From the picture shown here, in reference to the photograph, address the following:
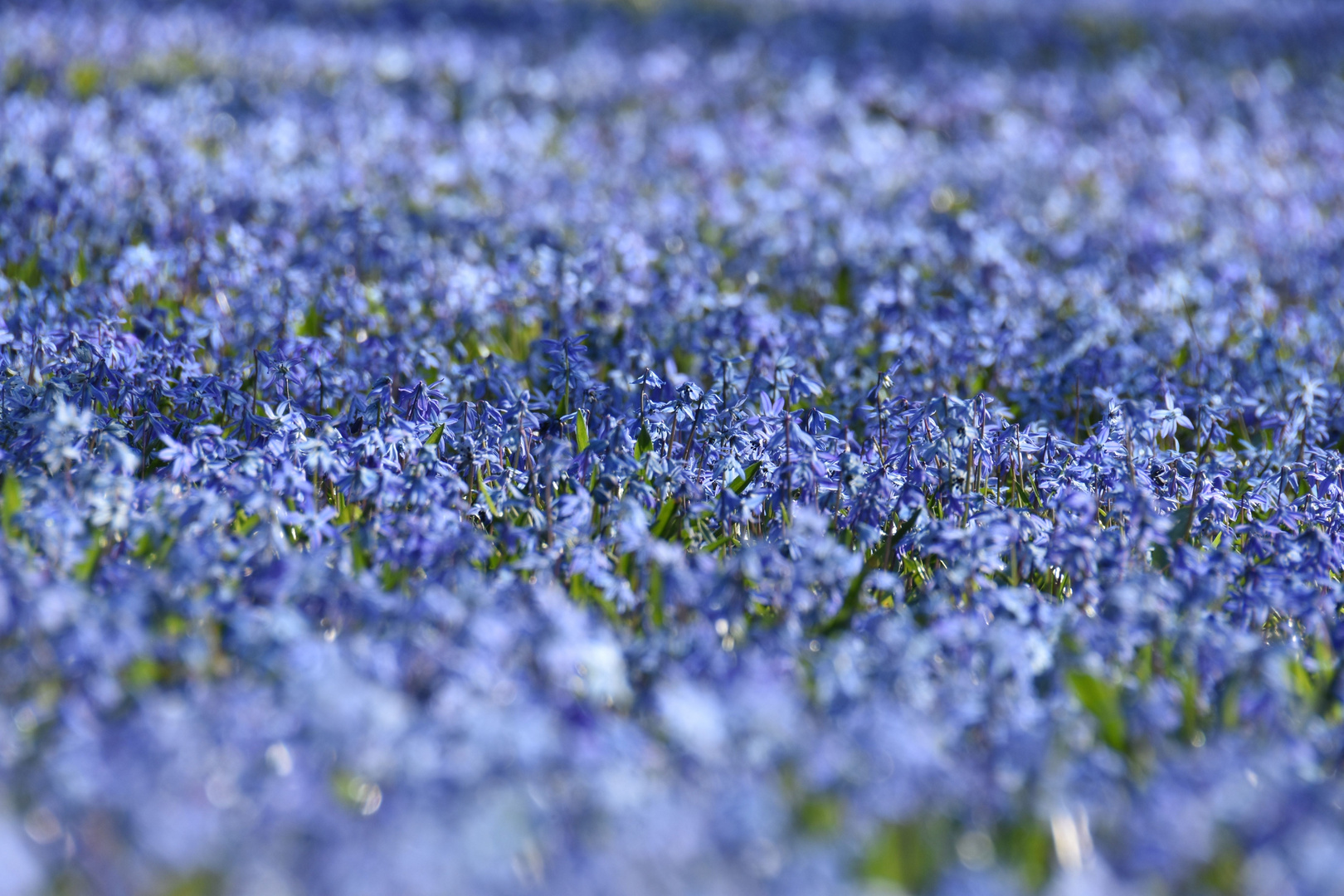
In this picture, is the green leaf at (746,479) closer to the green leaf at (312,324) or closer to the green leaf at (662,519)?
the green leaf at (662,519)

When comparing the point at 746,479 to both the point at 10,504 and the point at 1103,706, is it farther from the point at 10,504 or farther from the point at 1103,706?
the point at 10,504

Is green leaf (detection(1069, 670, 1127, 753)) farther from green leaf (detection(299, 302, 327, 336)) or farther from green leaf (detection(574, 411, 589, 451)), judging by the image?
green leaf (detection(299, 302, 327, 336))

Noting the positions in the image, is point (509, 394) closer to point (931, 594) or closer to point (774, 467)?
point (774, 467)

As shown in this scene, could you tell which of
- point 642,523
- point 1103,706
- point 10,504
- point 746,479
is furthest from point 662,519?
point 10,504

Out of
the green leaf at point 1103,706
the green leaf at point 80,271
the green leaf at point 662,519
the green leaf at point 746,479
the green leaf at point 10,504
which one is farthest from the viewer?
the green leaf at point 80,271

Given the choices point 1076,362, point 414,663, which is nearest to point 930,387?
point 1076,362

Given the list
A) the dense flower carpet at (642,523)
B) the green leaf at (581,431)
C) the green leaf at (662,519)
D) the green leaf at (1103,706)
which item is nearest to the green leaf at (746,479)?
the dense flower carpet at (642,523)

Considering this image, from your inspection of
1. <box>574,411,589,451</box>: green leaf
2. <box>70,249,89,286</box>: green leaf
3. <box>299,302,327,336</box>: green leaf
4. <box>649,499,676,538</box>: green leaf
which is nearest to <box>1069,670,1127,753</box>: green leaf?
<box>649,499,676,538</box>: green leaf

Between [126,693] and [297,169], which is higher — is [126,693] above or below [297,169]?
above
